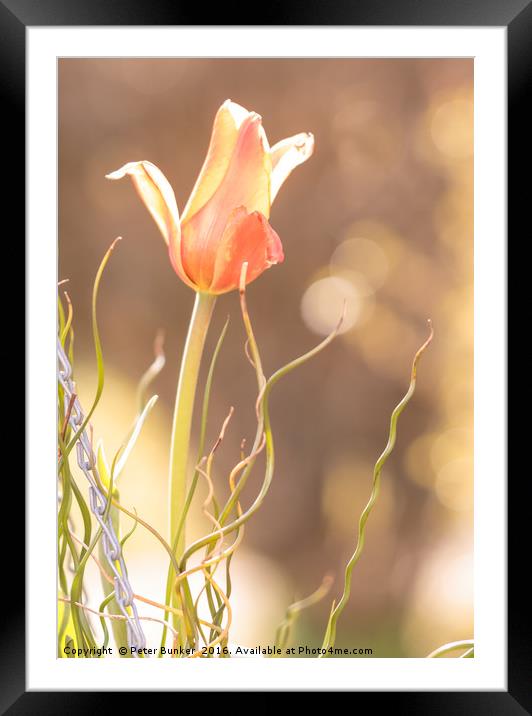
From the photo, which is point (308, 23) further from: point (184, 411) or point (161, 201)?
point (184, 411)

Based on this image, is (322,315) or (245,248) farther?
(322,315)

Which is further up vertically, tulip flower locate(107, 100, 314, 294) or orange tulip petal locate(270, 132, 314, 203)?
orange tulip petal locate(270, 132, 314, 203)

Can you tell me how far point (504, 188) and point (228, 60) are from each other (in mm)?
184

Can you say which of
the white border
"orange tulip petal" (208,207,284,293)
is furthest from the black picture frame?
"orange tulip petal" (208,207,284,293)

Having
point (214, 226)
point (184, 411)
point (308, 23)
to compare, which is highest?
point (308, 23)

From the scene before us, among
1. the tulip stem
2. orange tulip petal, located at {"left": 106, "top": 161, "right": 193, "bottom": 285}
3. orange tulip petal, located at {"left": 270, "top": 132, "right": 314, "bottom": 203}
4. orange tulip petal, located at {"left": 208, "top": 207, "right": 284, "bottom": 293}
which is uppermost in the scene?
orange tulip petal, located at {"left": 270, "top": 132, "right": 314, "bottom": 203}

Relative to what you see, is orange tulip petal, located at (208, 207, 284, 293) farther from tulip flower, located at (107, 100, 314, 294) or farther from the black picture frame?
the black picture frame

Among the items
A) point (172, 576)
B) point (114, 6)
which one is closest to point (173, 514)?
point (172, 576)

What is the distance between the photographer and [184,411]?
0.39 meters

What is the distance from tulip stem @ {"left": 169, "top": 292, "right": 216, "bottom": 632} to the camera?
0.39 m

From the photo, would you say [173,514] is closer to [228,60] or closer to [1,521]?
[1,521]

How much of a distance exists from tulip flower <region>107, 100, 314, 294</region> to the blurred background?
0.02 metres

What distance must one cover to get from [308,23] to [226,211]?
0.12 metres

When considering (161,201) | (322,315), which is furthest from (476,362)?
(161,201)
